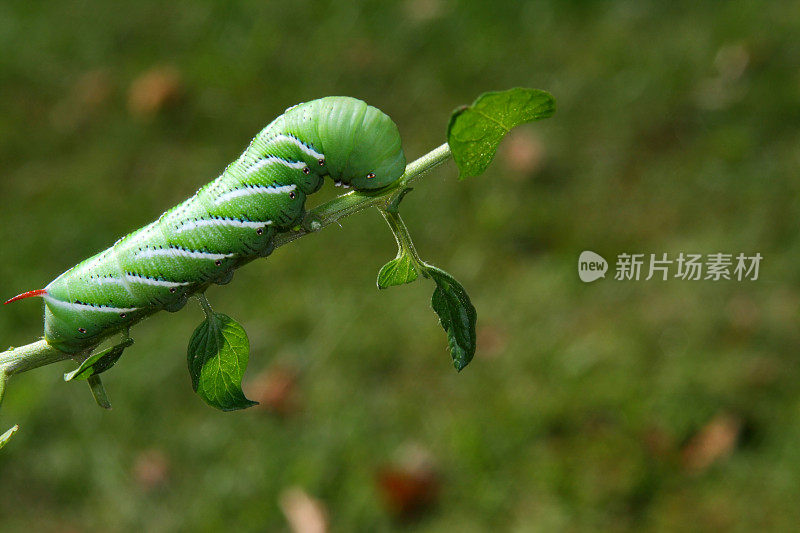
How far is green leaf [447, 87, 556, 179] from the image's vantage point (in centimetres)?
68

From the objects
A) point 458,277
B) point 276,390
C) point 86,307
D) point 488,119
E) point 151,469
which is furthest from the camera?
point 458,277

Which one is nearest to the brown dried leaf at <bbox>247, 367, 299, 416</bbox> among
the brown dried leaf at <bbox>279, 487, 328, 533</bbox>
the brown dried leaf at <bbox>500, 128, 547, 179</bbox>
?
the brown dried leaf at <bbox>279, 487, 328, 533</bbox>

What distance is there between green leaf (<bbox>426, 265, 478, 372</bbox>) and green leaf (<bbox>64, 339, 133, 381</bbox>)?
0.95 feet

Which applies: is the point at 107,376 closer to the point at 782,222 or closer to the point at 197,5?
the point at 197,5

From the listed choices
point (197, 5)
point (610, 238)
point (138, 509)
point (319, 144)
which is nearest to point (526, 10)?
point (610, 238)

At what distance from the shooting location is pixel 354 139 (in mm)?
1033

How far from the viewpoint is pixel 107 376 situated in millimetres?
2820

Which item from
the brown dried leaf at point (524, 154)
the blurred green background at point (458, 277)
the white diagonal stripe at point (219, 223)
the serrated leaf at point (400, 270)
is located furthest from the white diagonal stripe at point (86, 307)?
the brown dried leaf at point (524, 154)

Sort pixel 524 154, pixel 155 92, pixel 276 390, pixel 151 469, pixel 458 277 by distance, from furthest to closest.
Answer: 1. pixel 155 92
2. pixel 524 154
3. pixel 458 277
4. pixel 276 390
5. pixel 151 469

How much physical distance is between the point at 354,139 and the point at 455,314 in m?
0.31

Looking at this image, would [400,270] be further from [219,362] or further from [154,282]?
[154,282]

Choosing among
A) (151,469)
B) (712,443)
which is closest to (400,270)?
(712,443)

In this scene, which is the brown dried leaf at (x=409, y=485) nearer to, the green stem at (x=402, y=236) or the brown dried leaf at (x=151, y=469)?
the brown dried leaf at (x=151, y=469)

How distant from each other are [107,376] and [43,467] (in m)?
0.38
